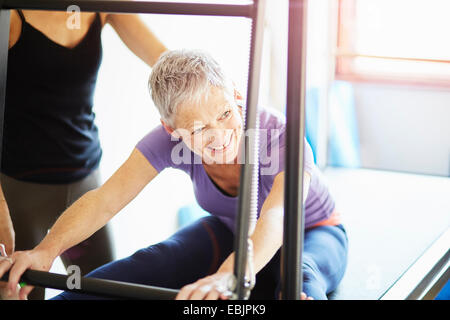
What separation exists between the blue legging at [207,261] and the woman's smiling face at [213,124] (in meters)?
0.29

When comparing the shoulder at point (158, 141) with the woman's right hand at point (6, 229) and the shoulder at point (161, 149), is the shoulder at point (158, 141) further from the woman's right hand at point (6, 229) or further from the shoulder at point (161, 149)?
the woman's right hand at point (6, 229)

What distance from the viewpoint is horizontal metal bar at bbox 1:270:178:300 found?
0.90 meters

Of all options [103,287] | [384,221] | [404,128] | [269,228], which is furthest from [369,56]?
[103,287]

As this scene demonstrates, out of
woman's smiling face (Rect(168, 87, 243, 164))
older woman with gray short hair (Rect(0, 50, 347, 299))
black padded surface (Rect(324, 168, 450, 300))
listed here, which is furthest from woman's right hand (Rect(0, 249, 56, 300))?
black padded surface (Rect(324, 168, 450, 300))

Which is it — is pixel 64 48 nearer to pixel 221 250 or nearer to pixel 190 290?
pixel 221 250

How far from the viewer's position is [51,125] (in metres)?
1.54

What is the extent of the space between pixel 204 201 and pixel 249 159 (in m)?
0.54

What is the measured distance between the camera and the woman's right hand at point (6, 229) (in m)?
1.31

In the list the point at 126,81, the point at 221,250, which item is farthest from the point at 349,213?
the point at 126,81

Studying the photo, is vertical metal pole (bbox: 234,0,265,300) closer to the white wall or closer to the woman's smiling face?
the woman's smiling face

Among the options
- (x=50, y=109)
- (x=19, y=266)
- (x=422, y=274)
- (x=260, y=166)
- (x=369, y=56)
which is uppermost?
(x=369, y=56)

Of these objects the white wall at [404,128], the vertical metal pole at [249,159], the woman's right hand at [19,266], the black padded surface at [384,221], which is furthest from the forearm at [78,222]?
the white wall at [404,128]

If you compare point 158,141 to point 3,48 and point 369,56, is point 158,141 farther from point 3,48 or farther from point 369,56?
point 369,56
